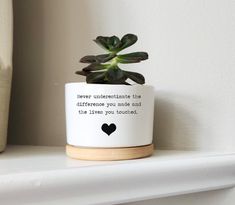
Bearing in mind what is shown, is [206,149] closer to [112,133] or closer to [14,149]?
[112,133]

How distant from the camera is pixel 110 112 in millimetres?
458

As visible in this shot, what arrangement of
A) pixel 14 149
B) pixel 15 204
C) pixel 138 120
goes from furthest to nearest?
pixel 14 149, pixel 138 120, pixel 15 204

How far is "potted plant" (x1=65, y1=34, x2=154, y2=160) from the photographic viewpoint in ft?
1.50

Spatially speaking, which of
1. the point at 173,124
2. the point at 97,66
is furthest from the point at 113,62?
the point at 173,124

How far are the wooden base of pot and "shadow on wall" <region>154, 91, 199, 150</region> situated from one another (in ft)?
0.26

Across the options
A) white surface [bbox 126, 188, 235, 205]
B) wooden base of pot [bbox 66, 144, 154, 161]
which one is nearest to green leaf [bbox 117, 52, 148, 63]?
wooden base of pot [bbox 66, 144, 154, 161]

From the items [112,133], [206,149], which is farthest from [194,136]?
[112,133]

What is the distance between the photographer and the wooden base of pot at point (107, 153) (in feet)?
1.51

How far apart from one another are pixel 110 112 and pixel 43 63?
233 millimetres

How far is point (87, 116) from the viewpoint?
461 mm

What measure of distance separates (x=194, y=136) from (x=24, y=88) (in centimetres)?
31

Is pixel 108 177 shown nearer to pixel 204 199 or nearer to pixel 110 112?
pixel 110 112

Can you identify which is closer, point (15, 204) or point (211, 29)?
point (15, 204)

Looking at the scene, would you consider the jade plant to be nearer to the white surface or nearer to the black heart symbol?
the black heart symbol
